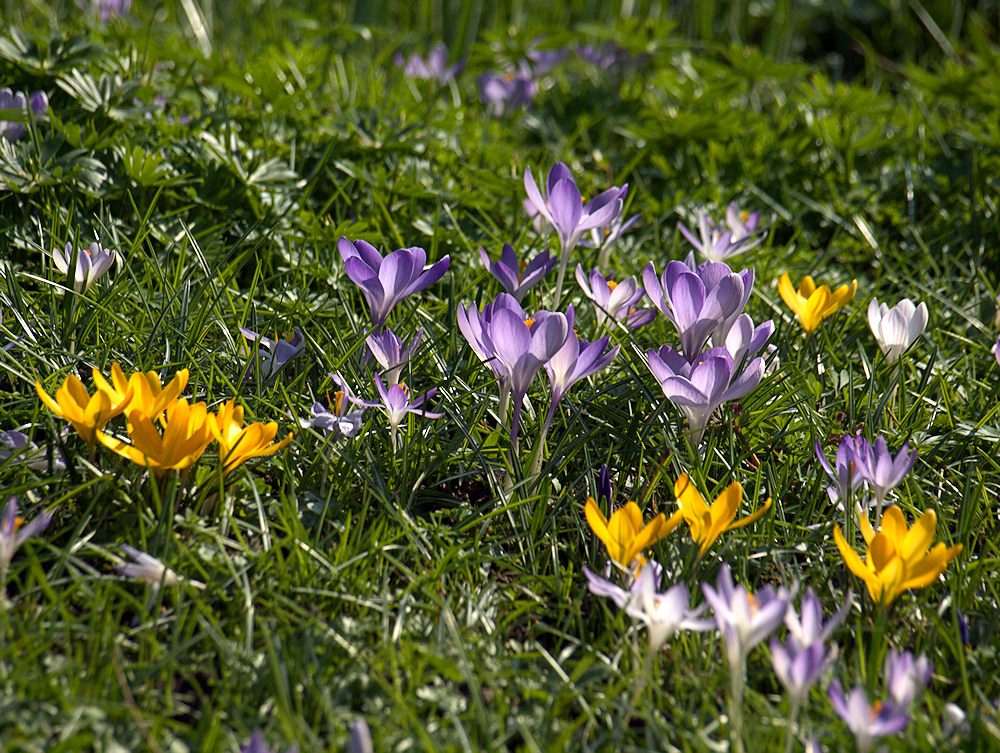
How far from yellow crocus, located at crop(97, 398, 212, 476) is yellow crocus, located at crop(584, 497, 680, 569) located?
643 millimetres

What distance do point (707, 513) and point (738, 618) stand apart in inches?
11.1

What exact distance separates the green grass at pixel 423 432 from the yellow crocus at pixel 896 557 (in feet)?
0.41

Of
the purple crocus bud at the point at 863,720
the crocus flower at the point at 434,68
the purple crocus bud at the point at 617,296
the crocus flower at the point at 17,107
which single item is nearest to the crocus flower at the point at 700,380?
the purple crocus bud at the point at 617,296

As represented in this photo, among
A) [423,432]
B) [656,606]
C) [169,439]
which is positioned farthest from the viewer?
[423,432]

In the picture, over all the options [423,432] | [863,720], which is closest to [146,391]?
[423,432]

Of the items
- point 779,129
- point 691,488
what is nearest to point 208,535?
point 691,488

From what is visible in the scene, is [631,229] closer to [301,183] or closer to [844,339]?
[844,339]

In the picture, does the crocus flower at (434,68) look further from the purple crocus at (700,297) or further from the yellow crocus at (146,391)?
the yellow crocus at (146,391)

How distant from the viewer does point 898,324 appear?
180 centimetres

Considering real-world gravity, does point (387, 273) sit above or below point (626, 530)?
above

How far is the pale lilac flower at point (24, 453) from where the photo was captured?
143 cm

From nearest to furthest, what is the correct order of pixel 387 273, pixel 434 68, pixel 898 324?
pixel 387 273, pixel 898 324, pixel 434 68

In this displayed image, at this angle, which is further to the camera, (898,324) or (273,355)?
(898,324)

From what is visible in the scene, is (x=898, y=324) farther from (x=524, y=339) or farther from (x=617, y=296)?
(x=524, y=339)
